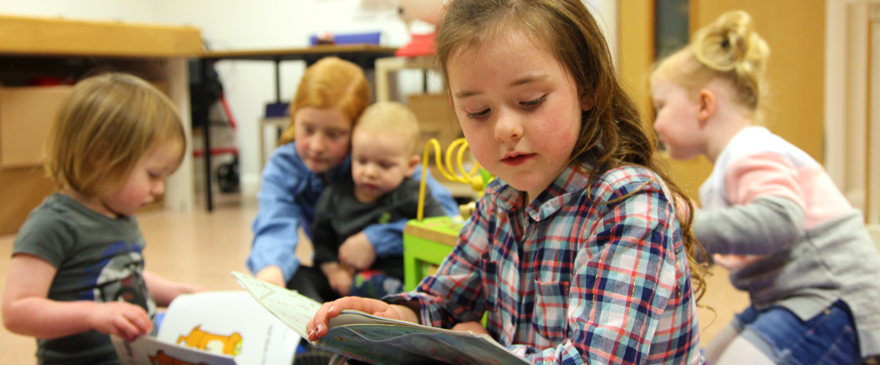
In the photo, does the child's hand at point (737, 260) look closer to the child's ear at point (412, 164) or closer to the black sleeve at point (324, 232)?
the child's ear at point (412, 164)

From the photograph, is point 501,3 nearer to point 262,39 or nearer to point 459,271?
Answer: point 459,271

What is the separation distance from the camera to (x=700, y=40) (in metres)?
1.25

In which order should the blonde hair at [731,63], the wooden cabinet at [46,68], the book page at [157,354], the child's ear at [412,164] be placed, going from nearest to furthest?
the book page at [157,354] < the blonde hair at [731,63] < the child's ear at [412,164] < the wooden cabinet at [46,68]

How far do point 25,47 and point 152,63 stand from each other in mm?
685

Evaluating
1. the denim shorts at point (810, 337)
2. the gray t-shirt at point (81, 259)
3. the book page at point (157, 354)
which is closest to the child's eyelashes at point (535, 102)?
the book page at point (157, 354)

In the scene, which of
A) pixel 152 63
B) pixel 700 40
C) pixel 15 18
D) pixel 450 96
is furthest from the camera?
pixel 152 63

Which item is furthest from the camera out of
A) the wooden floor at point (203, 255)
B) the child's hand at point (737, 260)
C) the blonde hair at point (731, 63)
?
the wooden floor at point (203, 255)

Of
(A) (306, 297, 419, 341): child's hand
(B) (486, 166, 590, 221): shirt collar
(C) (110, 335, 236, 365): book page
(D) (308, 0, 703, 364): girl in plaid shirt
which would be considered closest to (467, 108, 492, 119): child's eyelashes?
A: (D) (308, 0, 703, 364): girl in plaid shirt

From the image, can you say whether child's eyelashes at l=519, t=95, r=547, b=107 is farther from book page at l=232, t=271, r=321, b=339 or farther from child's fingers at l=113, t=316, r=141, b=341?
child's fingers at l=113, t=316, r=141, b=341

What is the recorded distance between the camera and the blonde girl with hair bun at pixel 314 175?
1252 millimetres

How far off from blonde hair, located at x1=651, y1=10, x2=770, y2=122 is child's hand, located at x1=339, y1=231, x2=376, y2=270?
657 millimetres

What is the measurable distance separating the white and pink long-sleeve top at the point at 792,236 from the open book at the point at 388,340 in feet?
1.91

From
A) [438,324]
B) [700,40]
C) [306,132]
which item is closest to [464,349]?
[438,324]

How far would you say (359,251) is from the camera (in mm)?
1254
